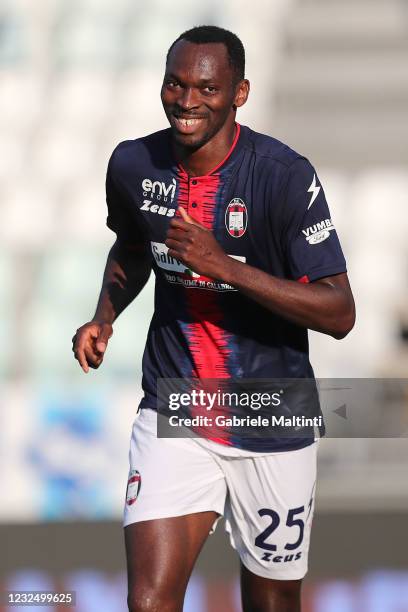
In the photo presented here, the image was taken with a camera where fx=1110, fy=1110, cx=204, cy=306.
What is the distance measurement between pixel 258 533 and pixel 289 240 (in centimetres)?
88

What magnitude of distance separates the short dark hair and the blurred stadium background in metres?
3.12

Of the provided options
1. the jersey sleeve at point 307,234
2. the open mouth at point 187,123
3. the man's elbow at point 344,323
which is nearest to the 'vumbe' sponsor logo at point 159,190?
the open mouth at point 187,123

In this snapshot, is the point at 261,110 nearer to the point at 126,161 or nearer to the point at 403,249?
the point at 403,249

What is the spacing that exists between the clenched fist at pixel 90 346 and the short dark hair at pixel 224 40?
0.82 metres

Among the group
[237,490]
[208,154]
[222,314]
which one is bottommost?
[237,490]

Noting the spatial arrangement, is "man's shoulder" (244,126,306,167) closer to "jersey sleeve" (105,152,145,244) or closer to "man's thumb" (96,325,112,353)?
"jersey sleeve" (105,152,145,244)

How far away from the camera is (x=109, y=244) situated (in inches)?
424

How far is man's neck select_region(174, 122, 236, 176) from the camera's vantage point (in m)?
3.06

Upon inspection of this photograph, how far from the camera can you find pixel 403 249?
10656 mm

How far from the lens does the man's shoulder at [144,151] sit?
3.21m

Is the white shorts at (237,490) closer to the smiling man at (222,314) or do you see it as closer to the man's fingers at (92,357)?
the smiling man at (222,314)

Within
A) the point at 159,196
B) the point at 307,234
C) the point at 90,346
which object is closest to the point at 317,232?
the point at 307,234

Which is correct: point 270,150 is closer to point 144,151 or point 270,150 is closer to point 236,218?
point 236,218

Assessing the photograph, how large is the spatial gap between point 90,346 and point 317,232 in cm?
72
